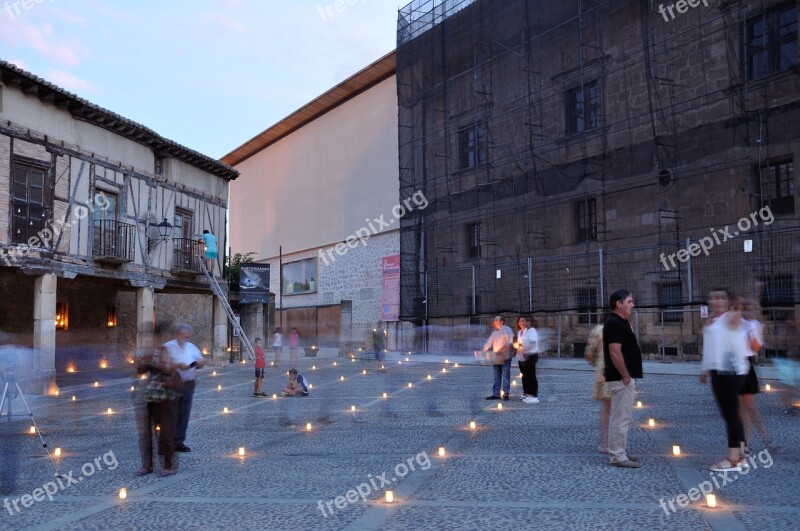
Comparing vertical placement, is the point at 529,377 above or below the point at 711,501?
above

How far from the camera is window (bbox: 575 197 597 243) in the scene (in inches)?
1053

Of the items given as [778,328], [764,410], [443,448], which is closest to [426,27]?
[778,328]

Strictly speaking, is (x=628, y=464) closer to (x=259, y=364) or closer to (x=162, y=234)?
(x=259, y=364)

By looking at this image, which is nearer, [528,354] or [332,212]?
[528,354]

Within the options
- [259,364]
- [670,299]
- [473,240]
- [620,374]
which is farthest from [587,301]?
[620,374]

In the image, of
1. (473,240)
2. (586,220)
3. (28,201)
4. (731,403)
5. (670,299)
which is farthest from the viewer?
(473,240)

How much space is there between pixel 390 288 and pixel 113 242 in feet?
60.3

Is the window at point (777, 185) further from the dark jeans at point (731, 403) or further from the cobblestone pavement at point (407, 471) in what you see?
the dark jeans at point (731, 403)

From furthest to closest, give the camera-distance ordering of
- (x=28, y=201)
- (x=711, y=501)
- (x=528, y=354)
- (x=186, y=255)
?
(x=186, y=255) → (x=28, y=201) → (x=528, y=354) → (x=711, y=501)

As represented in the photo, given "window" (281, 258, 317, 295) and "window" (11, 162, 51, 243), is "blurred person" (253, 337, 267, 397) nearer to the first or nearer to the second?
"window" (11, 162, 51, 243)

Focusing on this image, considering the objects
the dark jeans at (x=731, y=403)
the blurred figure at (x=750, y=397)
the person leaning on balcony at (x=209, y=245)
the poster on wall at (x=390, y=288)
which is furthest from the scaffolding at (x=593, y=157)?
the dark jeans at (x=731, y=403)

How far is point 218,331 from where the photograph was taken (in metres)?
27.1

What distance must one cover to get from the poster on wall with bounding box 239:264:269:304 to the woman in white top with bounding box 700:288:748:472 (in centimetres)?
2429

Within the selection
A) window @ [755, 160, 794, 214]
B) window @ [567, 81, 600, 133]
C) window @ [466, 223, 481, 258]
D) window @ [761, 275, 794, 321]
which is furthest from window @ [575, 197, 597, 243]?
window @ [761, 275, 794, 321]
